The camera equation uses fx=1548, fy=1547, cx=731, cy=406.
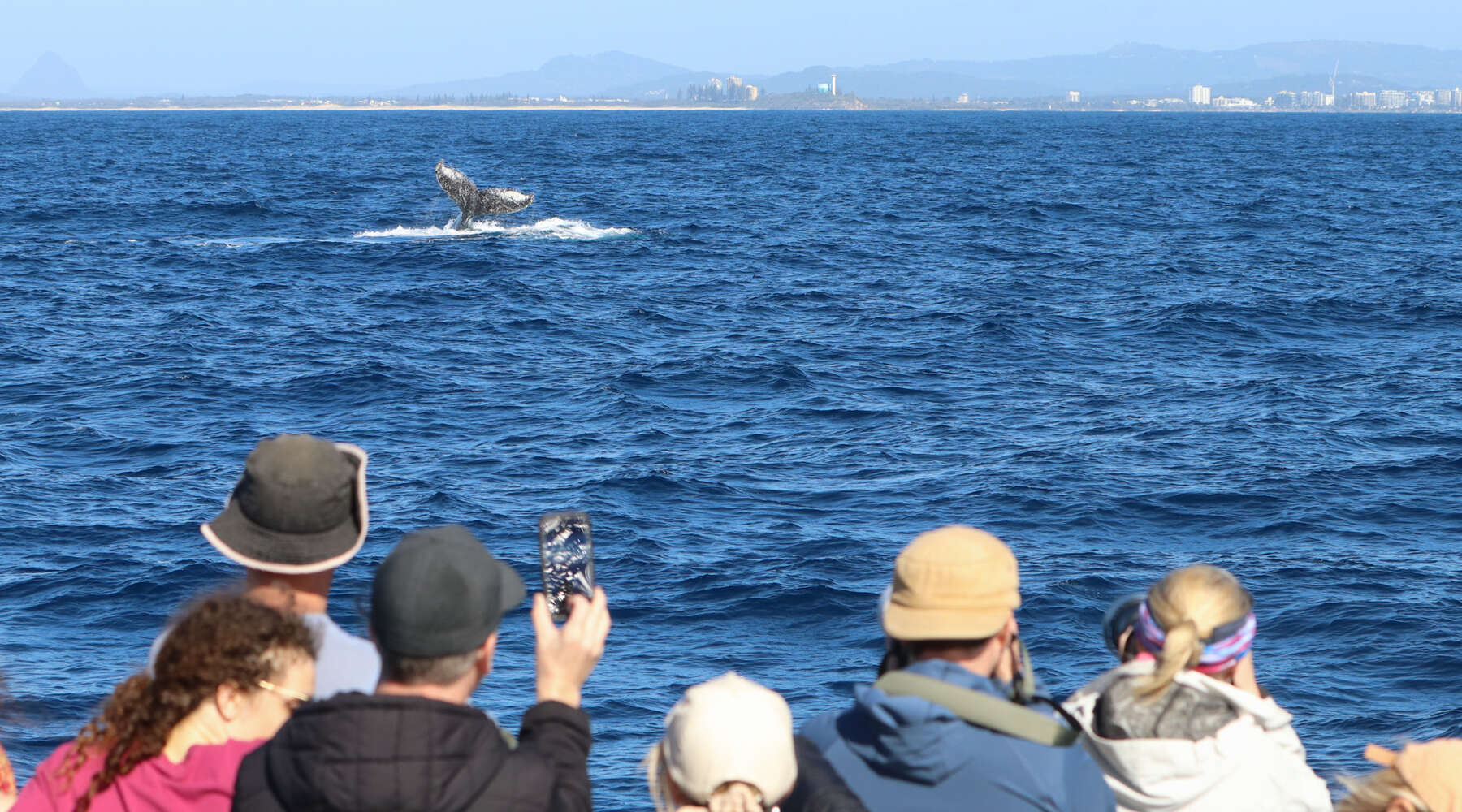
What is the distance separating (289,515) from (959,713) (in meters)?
1.68

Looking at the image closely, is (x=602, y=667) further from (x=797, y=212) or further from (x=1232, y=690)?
(x=797, y=212)

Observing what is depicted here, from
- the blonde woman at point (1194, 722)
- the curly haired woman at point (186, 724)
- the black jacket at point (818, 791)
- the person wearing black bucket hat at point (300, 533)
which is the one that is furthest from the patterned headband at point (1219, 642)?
the curly haired woman at point (186, 724)

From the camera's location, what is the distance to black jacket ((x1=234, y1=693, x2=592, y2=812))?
121 inches

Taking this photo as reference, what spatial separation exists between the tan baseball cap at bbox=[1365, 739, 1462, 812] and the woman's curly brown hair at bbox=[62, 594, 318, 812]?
2.39 meters

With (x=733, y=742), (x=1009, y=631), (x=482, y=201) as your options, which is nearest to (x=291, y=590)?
(x=733, y=742)

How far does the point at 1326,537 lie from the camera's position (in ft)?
48.3

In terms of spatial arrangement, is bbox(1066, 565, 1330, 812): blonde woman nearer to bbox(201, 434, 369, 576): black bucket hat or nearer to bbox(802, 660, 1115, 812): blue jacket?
bbox(802, 660, 1115, 812): blue jacket

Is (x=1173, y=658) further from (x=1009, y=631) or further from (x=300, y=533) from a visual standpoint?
(x=300, y=533)

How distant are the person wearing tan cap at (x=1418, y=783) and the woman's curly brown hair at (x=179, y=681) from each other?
2347mm

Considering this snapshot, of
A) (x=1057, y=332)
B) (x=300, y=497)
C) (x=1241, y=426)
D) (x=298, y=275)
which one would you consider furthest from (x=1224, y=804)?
(x=298, y=275)

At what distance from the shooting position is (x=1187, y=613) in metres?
3.71

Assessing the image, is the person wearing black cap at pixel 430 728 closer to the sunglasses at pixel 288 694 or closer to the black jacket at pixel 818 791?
the sunglasses at pixel 288 694

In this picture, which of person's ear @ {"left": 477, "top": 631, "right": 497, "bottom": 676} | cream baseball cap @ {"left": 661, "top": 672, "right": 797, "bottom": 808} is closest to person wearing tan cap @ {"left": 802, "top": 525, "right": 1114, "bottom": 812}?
cream baseball cap @ {"left": 661, "top": 672, "right": 797, "bottom": 808}

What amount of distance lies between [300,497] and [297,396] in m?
17.6
